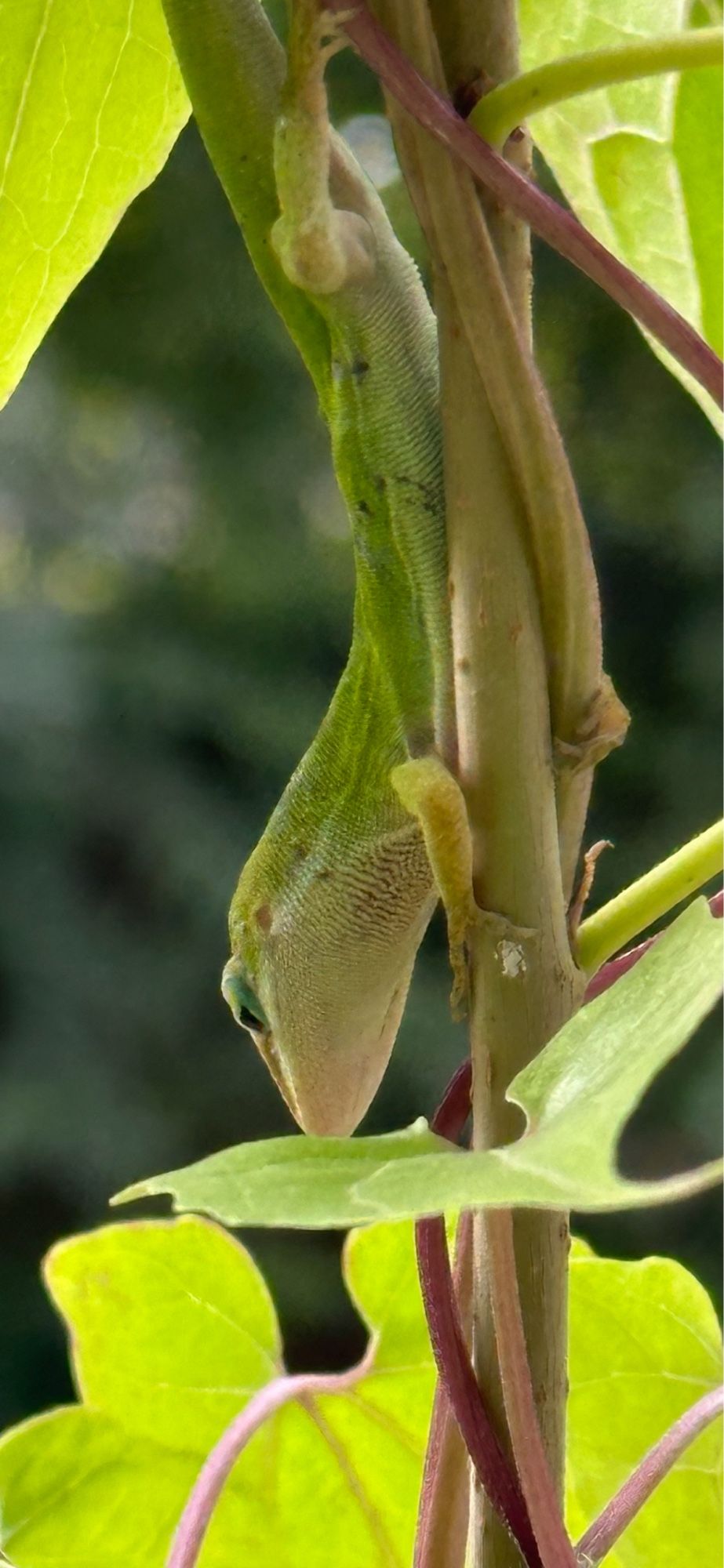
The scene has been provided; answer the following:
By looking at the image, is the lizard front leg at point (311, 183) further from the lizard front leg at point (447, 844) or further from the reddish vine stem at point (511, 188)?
the lizard front leg at point (447, 844)

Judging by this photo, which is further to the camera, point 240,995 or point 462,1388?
point 240,995

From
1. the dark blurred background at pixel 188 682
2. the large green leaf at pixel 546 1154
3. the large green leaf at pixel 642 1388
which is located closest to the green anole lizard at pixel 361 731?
A: the large green leaf at pixel 546 1154

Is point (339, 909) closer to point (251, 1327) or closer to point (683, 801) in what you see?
point (251, 1327)

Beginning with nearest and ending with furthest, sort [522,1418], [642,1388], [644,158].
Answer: [522,1418], [644,158], [642,1388]

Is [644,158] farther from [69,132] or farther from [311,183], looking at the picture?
[69,132]

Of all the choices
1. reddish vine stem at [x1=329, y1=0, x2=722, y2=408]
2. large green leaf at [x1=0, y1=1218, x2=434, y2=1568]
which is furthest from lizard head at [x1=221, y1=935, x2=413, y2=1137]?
reddish vine stem at [x1=329, y1=0, x2=722, y2=408]

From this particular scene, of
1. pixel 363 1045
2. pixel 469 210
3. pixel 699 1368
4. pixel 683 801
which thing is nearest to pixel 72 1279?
pixel 363 1045

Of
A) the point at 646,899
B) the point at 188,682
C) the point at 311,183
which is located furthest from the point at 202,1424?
the point at 188,682

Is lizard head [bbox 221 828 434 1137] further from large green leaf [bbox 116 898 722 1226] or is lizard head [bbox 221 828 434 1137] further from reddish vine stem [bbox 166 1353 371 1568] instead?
large green leaf [bbox 116 898 722 1226]
